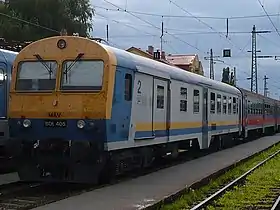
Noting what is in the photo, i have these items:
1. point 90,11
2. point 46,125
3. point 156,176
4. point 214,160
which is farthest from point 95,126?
point 90,11

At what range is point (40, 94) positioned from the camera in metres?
14.0

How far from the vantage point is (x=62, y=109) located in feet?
45.0

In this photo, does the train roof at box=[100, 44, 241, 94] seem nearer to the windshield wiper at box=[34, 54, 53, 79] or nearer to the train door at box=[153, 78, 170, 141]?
the train door at box=[153, 78, 170, 141]

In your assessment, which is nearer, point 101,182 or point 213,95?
point 101,182

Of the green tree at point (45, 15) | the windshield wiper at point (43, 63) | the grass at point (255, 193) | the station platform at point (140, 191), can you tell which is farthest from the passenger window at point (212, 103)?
the green tree at point (45, 15)

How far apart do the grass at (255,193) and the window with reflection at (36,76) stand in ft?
15.6

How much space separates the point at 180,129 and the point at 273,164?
13.1ft

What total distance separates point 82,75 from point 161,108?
400 cm

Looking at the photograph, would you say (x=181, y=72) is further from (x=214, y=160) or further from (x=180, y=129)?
(x=214, y=160)

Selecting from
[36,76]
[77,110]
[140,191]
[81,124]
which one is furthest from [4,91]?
[140,191]

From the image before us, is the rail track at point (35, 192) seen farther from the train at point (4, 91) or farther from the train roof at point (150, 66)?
the train roof at point (150, 66)

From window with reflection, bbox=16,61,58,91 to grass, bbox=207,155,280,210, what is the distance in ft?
15.6

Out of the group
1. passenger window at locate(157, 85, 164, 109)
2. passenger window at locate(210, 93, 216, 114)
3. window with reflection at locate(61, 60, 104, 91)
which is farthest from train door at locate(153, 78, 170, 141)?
passenger window at locate(210, 93, 216, 114)

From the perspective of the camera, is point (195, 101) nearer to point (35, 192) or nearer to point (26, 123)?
point (26, 123)
